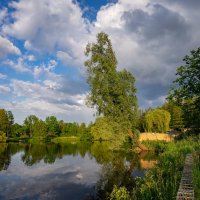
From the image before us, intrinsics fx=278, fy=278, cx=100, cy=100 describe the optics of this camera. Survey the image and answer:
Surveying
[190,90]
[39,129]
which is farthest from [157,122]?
[39,129]

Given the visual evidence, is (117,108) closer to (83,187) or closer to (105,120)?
(105,120)

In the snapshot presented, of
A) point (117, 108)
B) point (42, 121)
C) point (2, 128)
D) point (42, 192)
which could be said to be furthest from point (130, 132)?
point (42, 121)

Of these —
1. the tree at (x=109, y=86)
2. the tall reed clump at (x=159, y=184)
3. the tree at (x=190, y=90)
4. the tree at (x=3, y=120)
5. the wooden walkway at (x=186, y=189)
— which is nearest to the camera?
the wooden walkway at (x=186, y=189)

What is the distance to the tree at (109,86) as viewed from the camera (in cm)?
3684

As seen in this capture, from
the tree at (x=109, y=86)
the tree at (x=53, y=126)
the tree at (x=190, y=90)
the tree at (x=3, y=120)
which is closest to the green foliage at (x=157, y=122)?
the tree at (x=109, y=86)

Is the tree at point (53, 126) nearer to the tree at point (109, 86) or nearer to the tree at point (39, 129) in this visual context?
the tree at point (39, 129)

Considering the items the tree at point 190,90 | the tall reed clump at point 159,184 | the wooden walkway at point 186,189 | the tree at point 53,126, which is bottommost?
the tall reed clump at point 159,184

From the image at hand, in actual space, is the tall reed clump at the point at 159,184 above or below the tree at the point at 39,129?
below

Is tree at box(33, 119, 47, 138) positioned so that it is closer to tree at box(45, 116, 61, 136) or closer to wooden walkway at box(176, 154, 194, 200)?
tree at box(45, 116, 61, 136)

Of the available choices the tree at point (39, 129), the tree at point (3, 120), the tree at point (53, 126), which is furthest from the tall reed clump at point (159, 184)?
the tree at point (53, 126)

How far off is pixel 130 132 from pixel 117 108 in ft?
19.7

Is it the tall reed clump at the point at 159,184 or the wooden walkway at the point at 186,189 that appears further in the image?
the tall reed clump at the point at 159,184

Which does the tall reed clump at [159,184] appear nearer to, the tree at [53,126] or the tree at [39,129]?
the tree at [39,129]

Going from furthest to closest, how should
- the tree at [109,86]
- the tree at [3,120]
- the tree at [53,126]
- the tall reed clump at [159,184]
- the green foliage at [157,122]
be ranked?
the tree at [53,126], the tree at [3,120], the green foliage at [157,122], the tree at [109,86], the tall reed clump at [159,184]
